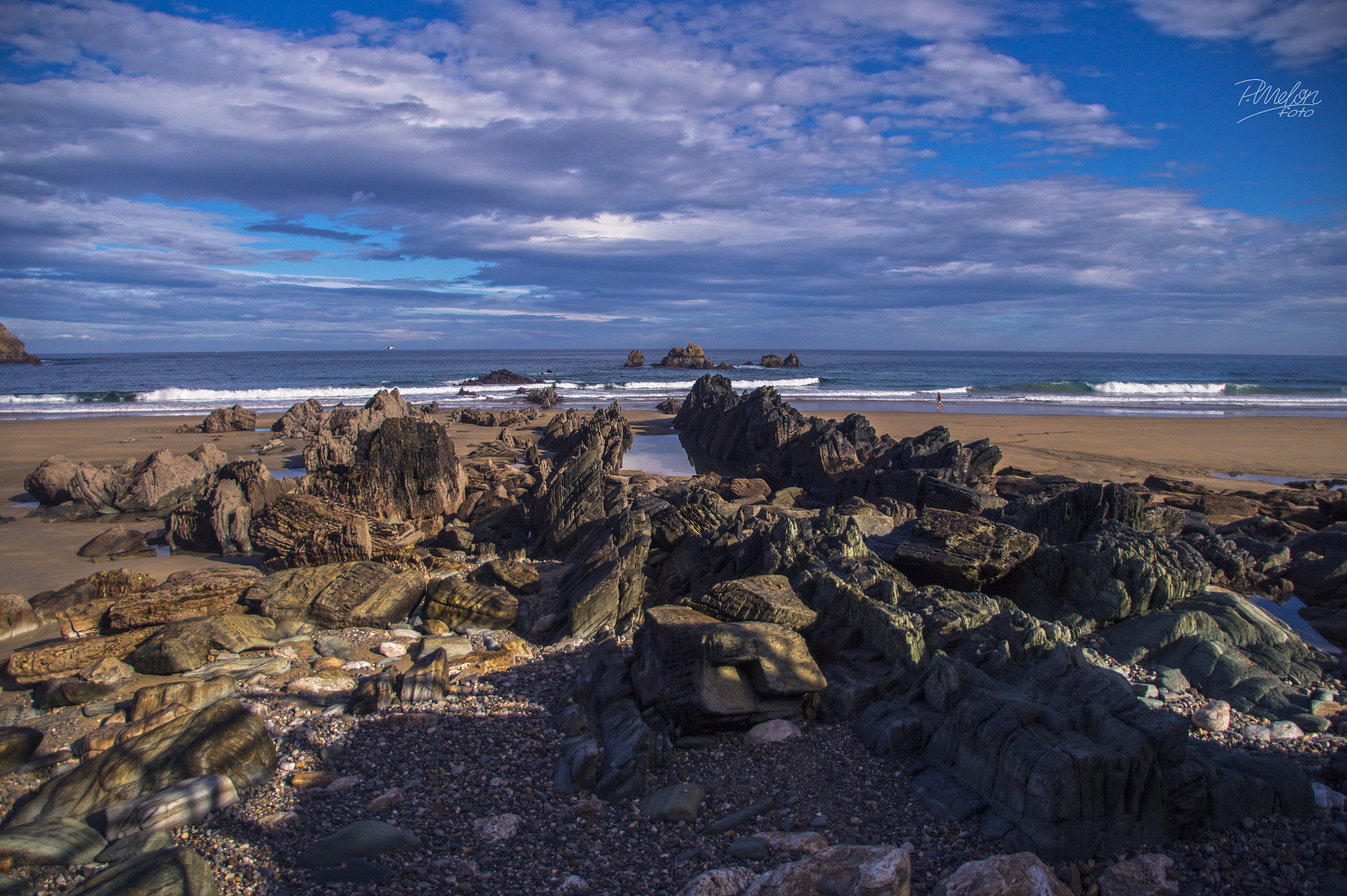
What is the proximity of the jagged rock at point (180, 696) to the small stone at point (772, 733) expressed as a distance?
3861 millimetres

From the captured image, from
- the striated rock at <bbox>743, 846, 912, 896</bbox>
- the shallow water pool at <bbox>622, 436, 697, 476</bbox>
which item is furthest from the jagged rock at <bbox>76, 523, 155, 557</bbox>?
the striated rock at <bbox>743, 846, 912, 896</bbox>

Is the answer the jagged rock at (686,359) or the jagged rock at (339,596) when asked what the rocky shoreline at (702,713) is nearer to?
the jagged rock at (339,596)

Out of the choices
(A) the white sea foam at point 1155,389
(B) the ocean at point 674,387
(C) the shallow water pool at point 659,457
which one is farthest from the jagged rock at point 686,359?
(C) the shallow water pool at point 659,457

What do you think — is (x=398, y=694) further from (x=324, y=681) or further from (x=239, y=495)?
(x=239, y=495)

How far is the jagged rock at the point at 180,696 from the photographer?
484 centimetres

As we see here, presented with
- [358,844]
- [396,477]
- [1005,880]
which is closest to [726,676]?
[1005,880]

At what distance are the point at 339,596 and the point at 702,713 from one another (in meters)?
4.25

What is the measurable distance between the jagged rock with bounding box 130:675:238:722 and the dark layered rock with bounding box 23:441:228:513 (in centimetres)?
639

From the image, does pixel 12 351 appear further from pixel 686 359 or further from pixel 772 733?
pixel 772 733

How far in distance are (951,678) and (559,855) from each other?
2422mm

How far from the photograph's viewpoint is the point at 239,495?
30.7 feet

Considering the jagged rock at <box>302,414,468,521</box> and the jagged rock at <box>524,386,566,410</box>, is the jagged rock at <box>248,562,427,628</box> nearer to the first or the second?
the jagged rock at <box>302,414,468,521</box>

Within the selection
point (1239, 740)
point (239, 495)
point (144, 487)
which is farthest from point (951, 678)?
point (144, 487)

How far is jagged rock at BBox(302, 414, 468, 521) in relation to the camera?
9992 millimetres
